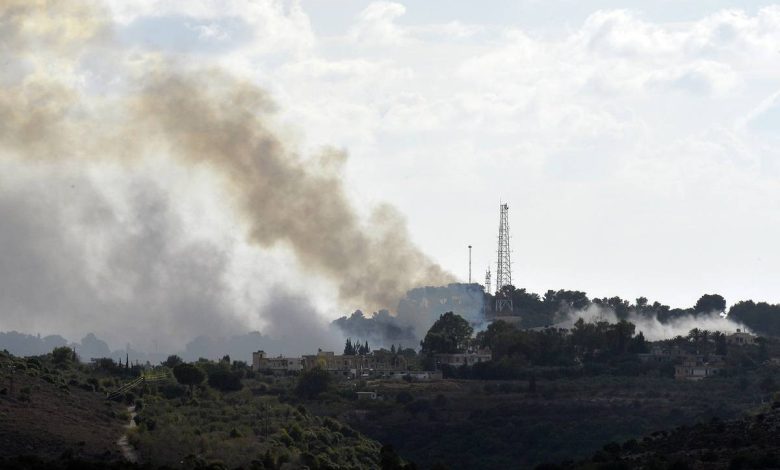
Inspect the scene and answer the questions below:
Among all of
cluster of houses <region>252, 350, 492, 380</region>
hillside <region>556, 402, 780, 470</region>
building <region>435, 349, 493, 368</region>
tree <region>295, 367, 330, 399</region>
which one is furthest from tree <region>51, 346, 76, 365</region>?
hillside <region>556, 402, 780, 470</region>

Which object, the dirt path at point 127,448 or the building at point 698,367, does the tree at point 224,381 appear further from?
the building at point 698,367

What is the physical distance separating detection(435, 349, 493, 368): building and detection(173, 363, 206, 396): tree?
44.2m

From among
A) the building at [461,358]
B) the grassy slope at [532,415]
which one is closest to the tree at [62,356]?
the grassy slope at [532,415]

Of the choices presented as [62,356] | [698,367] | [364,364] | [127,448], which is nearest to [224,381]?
[62,356]

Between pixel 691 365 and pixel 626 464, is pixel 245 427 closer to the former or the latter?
pixel 626 464

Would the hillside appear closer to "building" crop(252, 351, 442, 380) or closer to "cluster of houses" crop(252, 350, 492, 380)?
"building" crop(252, 351, 442, 380)

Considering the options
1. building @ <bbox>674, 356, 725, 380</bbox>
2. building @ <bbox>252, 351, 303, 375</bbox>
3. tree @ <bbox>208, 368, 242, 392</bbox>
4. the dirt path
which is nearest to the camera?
the dirt path

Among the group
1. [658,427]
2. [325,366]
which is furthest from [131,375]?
[658,427]

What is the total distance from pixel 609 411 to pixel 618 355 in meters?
30.4

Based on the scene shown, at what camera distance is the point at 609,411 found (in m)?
160

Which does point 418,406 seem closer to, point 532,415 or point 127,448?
point 532,415

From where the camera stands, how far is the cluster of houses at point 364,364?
185 m

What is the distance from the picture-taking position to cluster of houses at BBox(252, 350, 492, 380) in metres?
185

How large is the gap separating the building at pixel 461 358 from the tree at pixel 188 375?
145ft
